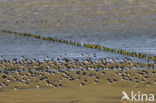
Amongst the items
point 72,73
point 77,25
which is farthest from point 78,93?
point 77,25

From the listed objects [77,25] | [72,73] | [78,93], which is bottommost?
[77,25]

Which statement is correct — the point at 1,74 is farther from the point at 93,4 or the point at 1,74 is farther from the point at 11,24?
the point at 93,4

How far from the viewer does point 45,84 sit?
2936 centimetres

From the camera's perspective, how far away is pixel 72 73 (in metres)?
32.6

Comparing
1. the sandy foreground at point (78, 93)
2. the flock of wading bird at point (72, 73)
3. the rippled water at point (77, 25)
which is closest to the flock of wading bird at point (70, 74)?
the flock of wading bird at point (72, 73)

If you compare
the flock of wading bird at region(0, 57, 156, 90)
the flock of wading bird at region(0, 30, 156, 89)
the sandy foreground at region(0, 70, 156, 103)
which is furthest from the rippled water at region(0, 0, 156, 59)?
the sandy foreground at region(0, 70, 156, 103)

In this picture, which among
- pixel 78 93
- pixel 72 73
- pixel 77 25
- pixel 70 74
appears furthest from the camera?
pixel 77 25

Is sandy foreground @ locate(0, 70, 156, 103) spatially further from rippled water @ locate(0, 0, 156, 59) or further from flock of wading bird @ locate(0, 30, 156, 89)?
rippled water @ locate(0, 0, 156, 59)

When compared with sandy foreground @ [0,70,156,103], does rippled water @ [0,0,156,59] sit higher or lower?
lower

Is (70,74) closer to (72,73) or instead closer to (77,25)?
(72,73)

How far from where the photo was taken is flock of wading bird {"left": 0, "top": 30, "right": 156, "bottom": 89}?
2939 centimetres

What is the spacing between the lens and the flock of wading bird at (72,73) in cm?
2939

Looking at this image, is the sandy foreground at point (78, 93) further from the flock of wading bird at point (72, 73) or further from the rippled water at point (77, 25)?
the rippled water at point (77, 25)

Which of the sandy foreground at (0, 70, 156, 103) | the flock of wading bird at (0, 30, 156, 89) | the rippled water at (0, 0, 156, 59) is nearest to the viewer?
the sandy foreground at (0, 70, 156, 103)
